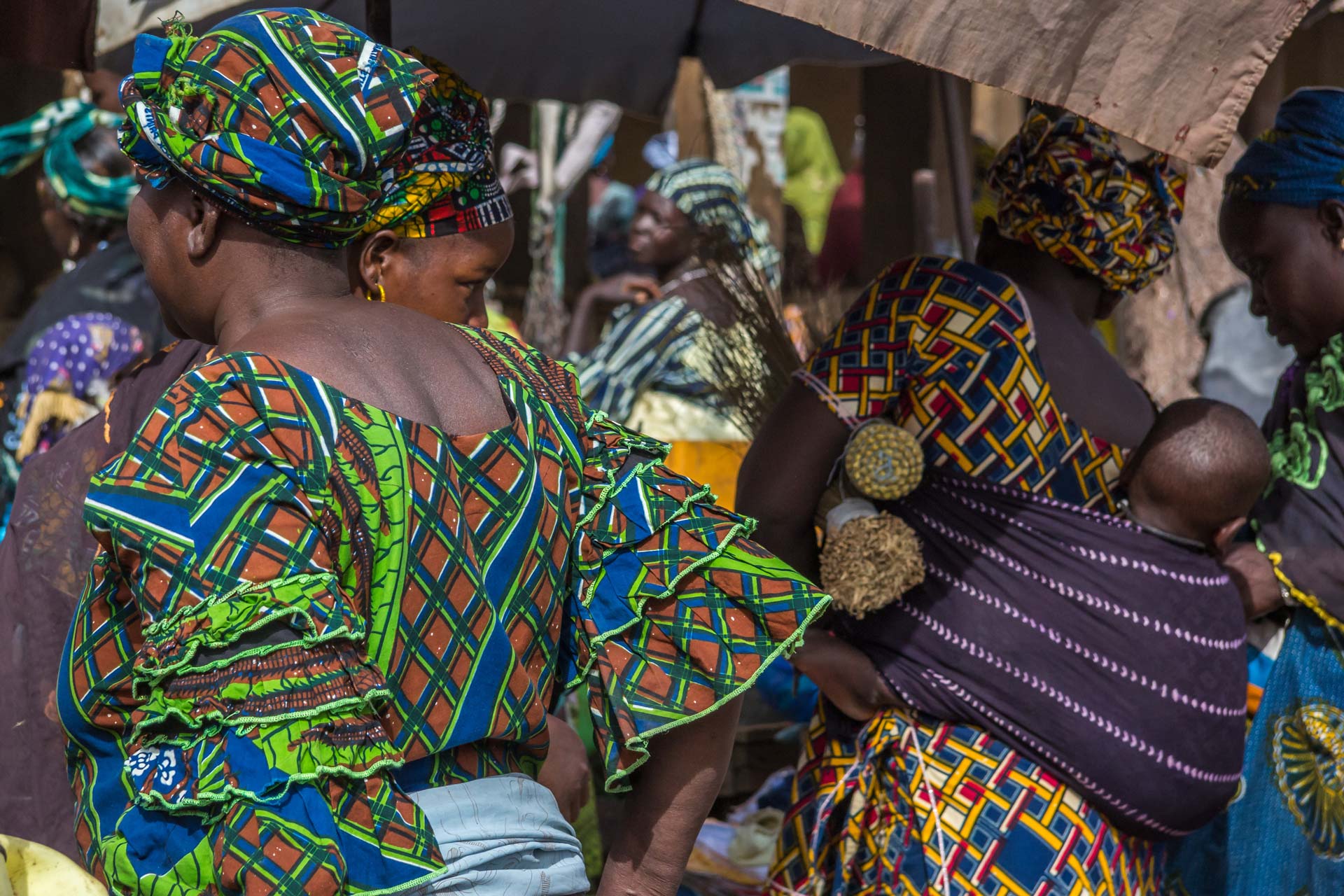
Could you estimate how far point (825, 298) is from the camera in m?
3.74

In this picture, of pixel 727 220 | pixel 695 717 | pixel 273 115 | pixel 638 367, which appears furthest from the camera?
pixel 638 367

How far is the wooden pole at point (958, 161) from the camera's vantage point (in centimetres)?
398

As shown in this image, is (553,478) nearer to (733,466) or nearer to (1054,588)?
(1054,588)

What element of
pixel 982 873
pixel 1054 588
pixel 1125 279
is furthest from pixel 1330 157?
pixel 982 873

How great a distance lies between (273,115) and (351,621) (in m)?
0.55

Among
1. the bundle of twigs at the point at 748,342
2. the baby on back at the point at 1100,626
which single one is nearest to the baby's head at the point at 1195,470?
the baby on back at the point at 1100,626

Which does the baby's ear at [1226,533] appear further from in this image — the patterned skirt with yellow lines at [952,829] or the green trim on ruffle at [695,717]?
the green trim on ruffle at [695,717]

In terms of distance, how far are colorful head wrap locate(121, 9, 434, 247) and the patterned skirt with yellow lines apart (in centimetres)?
151

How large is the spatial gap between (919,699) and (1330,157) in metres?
1.43

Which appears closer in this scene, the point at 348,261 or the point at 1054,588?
the point at 348,261

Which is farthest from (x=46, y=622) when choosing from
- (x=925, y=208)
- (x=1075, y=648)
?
(x=925, y=208)

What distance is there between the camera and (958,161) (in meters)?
4.26

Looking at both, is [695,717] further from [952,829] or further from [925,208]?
[925,208]

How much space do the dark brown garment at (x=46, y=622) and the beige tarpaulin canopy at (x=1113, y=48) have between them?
3.79ft
